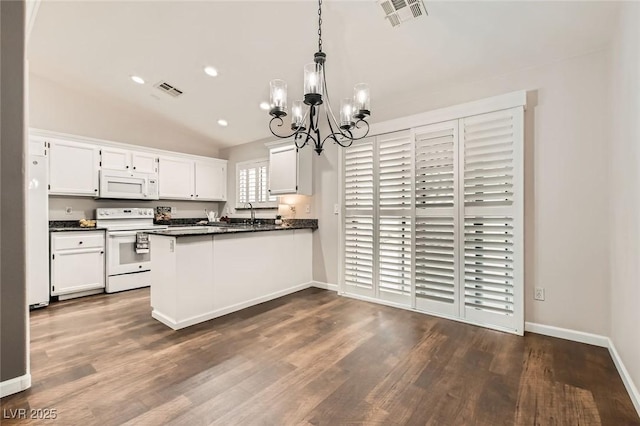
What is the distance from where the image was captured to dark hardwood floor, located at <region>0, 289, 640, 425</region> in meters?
1.69

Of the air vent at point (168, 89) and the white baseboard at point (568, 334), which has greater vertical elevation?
the air vent at point (168, 89)

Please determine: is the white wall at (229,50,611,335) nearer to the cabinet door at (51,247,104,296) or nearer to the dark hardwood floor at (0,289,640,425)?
the dark hardwood floor at (0,289,640,425)

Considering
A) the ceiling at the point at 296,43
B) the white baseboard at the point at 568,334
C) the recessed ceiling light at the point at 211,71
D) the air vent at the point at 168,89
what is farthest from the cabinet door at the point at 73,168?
the white baseboard at the point at 568,334

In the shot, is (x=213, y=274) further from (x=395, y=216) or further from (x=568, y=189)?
(x=568, y=189)

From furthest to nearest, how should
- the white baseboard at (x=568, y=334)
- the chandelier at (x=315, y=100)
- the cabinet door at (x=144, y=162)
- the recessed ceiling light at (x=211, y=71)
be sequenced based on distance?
the cabinet door at (x=144, y=162) → the recessed ceiling light at (x=211, y=71) → the white baseboard at (x=568, y=334) → the chandelier at (x=315, y=100)

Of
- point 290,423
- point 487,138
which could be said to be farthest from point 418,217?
point 290,423

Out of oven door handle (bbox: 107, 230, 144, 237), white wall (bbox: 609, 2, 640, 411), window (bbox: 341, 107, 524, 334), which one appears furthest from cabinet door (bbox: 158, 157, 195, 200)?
white wall (bbox: 609, 2, 640, 411)

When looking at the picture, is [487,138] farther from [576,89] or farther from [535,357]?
[535,357]

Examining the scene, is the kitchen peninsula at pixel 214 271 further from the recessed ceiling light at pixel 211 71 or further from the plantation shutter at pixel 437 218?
the recessed ceiling light at pixel 211 71

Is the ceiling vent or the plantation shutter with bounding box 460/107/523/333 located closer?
the ceiling vent

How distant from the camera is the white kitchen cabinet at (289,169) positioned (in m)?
4.52

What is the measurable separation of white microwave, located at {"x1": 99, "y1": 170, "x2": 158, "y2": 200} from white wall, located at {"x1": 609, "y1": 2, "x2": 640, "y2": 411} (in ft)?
18.9

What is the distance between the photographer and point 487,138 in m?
2.99

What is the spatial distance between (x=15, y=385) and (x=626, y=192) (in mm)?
4254
